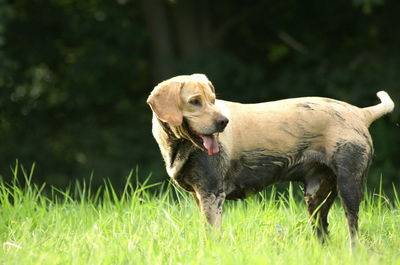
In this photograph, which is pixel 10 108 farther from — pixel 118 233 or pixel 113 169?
pixel 118 233

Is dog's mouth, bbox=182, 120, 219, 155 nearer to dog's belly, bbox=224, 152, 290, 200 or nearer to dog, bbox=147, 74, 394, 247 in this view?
dog, bbox=147, 74, 394, 247

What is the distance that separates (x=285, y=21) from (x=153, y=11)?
2625 mm

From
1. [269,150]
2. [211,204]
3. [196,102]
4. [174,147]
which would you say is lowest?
[211,204]

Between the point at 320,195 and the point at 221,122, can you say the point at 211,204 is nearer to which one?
the point at 221,122

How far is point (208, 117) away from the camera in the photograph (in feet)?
16.0

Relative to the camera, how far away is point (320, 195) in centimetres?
573

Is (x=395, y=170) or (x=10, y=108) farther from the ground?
(x=10, y=108)

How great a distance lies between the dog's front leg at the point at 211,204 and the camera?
5180 mm

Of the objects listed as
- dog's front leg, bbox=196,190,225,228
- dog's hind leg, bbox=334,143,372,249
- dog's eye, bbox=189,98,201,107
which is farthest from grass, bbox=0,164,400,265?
dog's eye, bbox=189,98,201,107

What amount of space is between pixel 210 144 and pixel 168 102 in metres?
0.42

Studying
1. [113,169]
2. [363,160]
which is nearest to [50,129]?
[113,169]

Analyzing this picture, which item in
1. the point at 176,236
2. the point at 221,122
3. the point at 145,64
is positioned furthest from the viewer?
the point at 145,64

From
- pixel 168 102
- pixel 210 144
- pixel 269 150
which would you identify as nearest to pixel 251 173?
pixel 269 150

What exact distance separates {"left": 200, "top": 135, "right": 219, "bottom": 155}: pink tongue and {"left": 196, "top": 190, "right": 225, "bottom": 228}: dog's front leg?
376 millimetres
